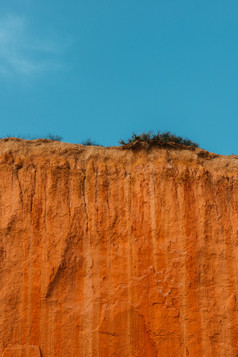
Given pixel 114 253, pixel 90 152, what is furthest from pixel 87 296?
pixel 90 152

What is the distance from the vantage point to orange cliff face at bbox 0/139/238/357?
42.2 feet

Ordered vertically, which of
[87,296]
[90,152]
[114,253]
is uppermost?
[90,152]

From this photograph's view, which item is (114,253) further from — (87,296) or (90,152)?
(90,152)

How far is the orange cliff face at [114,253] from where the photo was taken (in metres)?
12.9

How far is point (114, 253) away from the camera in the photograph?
1350cm

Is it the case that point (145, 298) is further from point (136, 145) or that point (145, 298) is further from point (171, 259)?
point (136, 145)

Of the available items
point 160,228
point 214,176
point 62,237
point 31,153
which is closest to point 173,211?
point 160,228

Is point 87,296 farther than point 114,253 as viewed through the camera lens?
No

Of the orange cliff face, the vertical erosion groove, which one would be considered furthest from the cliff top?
the vertical erosion groove

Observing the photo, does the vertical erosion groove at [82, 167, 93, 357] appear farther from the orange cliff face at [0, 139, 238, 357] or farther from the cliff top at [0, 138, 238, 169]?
the cliff top at [0, 138, 238, 169]

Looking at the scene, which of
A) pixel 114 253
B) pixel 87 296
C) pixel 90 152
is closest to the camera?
pixel 87 296

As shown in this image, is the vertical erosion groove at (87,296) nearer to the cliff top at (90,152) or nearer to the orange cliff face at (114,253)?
the orange cliff face at (114,253)

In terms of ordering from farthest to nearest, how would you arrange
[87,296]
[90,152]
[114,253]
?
1. [90,152]
2. [114,253]
3. [87,296]

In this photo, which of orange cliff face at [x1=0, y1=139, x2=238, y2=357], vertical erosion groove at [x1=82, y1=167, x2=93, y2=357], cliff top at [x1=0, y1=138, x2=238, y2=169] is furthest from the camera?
cliff top at [x1=0, y1=138, x2=238, y2=169]
